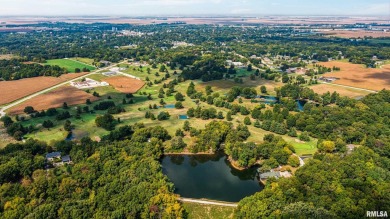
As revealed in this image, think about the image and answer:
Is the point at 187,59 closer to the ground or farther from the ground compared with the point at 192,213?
farther from the ground

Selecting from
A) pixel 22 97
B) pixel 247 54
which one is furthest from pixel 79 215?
pixel 247 54

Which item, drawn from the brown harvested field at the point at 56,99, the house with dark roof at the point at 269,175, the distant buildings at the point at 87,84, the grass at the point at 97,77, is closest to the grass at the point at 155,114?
the grass at the point at 97,77

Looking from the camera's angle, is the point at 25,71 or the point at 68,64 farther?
the point at 68,64

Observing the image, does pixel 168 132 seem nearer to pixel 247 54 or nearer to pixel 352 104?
pixel 352 104

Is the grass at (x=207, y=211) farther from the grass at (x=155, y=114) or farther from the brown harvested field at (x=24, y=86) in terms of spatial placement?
the brown harvested field at (x=24, y=86)

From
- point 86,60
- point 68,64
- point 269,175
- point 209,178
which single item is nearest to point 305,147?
point 269,175

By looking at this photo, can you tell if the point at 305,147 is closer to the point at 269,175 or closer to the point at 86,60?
the point at 269,175

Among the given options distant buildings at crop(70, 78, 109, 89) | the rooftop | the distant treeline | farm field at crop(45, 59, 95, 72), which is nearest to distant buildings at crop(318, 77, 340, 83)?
distant buildings at crop(70, 78, 109, 89)
